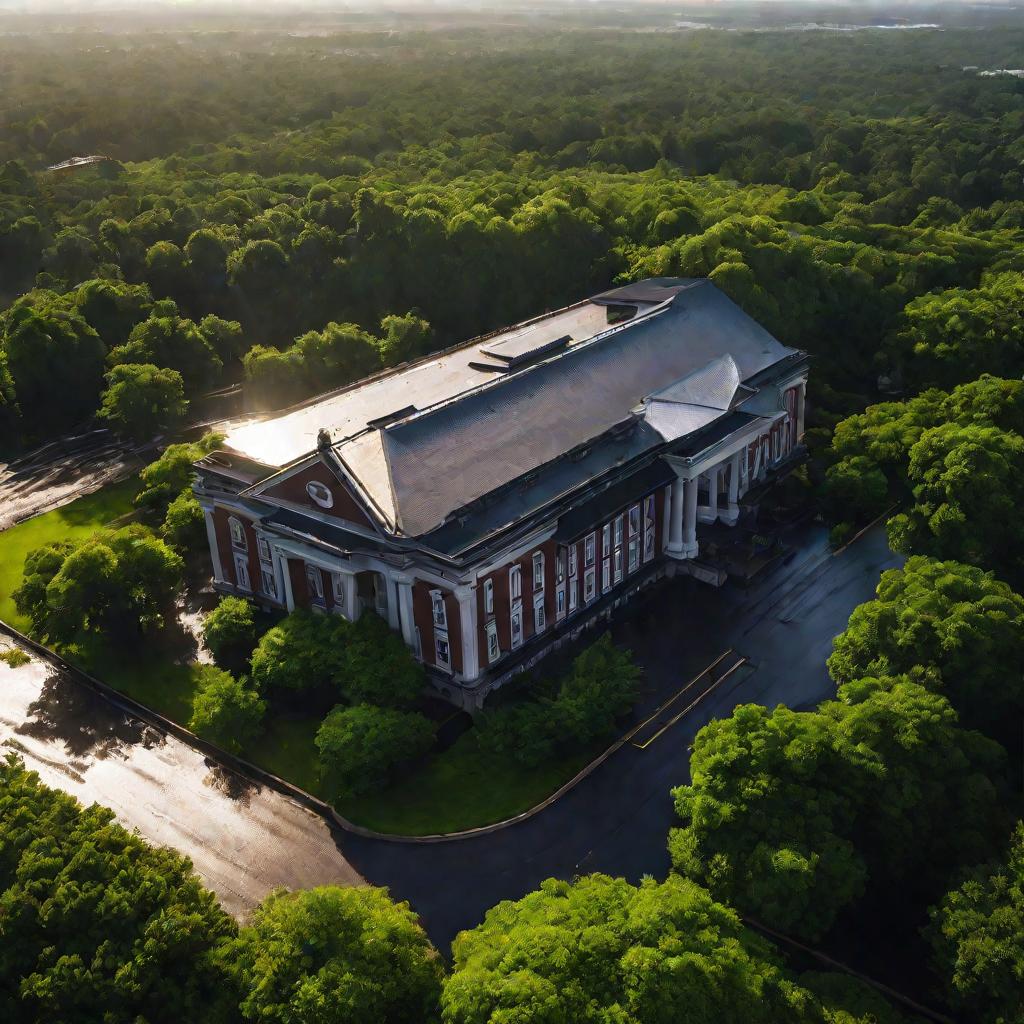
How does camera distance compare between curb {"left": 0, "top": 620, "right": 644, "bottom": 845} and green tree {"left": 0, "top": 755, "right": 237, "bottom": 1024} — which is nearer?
green tree {"left": 0, "top": 755, "right": 237, "bottom": 1024}

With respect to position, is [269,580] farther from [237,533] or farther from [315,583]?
[315,583]

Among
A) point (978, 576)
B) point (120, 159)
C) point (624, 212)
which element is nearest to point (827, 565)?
point (978, 576)

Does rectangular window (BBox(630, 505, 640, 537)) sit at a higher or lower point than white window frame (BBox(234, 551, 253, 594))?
higher

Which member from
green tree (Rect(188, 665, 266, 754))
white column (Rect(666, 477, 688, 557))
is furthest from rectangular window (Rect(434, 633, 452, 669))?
white column (Rect(666, 477, 688, 557))

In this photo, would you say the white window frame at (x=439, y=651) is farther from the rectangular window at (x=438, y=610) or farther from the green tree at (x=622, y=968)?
the green tree at (x=622, y=968)

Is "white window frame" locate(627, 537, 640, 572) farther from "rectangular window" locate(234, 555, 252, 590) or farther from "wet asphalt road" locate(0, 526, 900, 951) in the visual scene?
"rectangular window" locate(234, 555, 252, 590)

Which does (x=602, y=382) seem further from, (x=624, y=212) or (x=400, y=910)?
(x=624, y=212)

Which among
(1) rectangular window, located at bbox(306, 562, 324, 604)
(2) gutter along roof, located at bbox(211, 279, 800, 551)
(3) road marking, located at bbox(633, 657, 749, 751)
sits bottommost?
(3) road marking, located at bbox(633, 657, 749, 751)

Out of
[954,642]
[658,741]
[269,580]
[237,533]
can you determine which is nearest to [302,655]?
[269,580]
